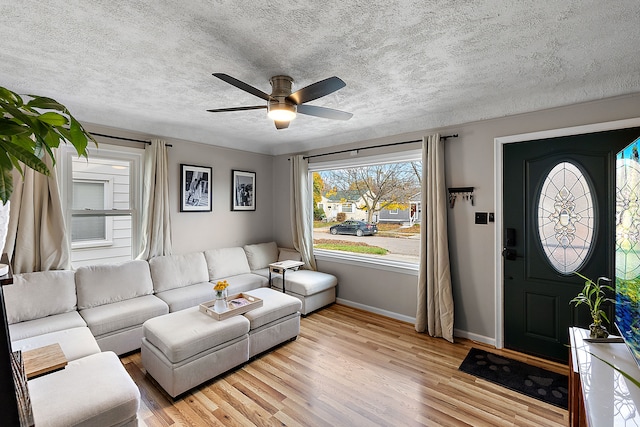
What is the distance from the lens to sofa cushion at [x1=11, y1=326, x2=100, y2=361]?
6.94ft

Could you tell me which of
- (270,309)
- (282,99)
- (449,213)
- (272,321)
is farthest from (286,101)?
(449,213)

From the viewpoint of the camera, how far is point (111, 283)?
123 inches

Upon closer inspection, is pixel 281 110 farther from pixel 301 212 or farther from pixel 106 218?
pixel 106 218

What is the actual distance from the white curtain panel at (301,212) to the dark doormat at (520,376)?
2521mm

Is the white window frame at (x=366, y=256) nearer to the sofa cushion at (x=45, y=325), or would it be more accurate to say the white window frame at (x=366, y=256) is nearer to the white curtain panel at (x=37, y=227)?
the sofa cushion at (x=45, y=325)

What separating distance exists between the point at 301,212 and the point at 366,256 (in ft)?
4.01

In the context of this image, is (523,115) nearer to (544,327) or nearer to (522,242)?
(522,242)

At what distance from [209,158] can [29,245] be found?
220 centimetres

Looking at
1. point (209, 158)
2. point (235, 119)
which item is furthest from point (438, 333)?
point (209, 158)

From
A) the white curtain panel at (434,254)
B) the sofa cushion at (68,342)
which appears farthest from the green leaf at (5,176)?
the white curtain panel at (434,254)

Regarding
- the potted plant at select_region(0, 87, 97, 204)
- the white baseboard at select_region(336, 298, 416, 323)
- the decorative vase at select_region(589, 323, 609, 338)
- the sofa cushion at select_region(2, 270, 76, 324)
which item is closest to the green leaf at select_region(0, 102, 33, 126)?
the potted plant at select_region(0, 87, 97, 204)

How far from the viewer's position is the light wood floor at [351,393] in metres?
2.09

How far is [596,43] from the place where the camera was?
1855 mm

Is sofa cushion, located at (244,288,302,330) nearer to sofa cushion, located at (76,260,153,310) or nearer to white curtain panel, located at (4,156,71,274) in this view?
sofa cushion, located at (76,260,153,310)
